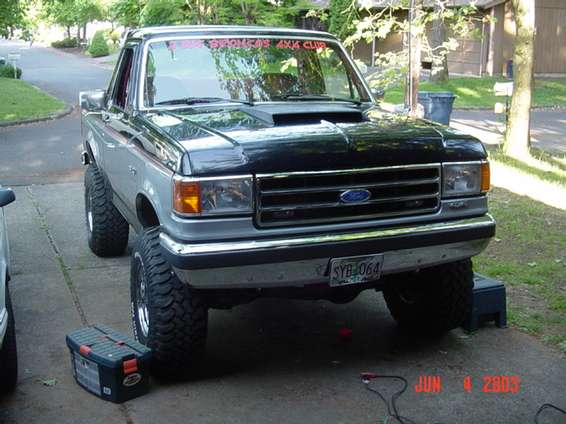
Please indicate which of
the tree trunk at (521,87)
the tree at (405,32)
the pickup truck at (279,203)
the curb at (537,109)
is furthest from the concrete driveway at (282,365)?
the curb at (537,109)

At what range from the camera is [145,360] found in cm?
437

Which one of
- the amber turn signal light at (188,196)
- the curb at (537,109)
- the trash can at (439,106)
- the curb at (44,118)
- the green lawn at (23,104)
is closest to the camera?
the amber turn signal light at (188,196)

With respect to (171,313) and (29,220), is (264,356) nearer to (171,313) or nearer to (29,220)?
(171,313)

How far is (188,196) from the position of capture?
4.07 metres

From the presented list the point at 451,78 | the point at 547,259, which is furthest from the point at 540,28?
the point at 547,259

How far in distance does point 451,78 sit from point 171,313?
2630cm

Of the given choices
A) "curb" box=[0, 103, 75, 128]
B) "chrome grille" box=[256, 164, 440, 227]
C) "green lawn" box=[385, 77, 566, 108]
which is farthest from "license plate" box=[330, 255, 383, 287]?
"green lawn" box=[385, 77, 566, 108]

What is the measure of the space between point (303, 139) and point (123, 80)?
2501mm

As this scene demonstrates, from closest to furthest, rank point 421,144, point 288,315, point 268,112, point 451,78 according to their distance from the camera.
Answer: point 421,144 → point 268,112 → point 288,315 → point 451,78

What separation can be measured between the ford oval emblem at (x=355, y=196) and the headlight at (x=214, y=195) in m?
0.54

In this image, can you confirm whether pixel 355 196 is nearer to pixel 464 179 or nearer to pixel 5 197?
pixel 464 179

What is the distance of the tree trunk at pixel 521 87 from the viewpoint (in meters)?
12.2

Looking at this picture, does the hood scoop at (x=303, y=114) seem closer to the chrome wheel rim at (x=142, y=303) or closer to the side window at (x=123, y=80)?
the chrome wheel rim at (x=142, y=303)

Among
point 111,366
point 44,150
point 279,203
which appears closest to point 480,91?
point 44,150
